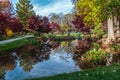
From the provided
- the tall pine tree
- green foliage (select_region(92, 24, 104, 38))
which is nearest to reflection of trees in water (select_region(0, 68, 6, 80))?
green foliage (select_region(92, 24, 104, 38))

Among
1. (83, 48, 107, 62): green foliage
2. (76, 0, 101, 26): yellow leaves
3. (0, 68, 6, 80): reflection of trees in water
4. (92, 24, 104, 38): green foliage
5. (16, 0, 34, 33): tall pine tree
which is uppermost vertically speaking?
(16, 0, 34, 33): tall pine tree

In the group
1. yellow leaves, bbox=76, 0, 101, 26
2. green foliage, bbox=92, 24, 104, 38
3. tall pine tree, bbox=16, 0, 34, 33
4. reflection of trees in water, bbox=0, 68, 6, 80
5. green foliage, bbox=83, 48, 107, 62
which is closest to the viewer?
reflection of trees in water, bbox=0, 68, 6, 80

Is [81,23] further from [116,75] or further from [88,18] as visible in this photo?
[116,75]

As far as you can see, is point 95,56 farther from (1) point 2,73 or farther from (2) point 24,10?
(2) point 24,10

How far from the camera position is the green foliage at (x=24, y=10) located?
94012mm

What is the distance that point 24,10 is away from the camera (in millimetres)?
97188

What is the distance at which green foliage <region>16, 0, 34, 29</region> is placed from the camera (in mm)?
94012

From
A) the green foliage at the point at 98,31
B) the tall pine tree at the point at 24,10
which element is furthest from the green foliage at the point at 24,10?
the green foliage at the point at 98,31

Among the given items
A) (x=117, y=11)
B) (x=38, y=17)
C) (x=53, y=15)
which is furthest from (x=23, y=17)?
(x=117, y=11)

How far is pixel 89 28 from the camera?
187 feet

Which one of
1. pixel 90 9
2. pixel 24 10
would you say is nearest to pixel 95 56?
pixel 90 9

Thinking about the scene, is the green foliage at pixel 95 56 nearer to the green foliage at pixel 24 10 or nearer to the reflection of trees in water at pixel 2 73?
the reflection of trees in water at pixel 2 73

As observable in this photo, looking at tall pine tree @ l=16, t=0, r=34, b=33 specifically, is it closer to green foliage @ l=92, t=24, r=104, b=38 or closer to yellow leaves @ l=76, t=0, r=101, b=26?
green foliage @ l=92, t=24, r=104, b=38

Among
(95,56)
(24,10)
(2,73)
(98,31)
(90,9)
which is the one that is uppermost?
(24,10)
